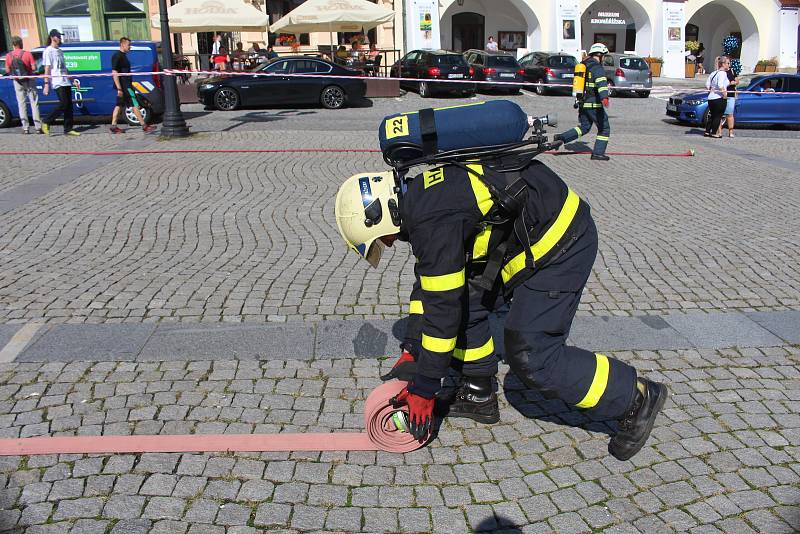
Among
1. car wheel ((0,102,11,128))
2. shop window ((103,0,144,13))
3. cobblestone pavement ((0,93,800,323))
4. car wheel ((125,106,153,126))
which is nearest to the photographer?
cobblestone pavement ((0,93,800,323))

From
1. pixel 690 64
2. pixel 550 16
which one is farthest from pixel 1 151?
pixel 690 64

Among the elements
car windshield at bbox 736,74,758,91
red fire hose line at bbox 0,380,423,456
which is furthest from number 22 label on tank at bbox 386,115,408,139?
car windshield at bbox 736,74,758,91

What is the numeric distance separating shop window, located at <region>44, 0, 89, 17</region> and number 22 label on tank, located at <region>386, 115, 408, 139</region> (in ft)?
91.8

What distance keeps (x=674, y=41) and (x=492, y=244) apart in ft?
116

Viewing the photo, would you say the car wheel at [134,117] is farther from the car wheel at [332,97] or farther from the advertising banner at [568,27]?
the advertising banner at [568,27]

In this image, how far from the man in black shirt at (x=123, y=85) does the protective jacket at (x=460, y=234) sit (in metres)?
11.8

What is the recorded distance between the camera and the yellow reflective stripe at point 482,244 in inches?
124

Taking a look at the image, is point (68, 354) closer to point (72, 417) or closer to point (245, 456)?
point (72, 417)

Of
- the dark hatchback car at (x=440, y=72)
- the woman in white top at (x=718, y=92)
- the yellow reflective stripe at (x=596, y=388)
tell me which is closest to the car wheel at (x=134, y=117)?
the dark hatchback car at (x=440, y=72)

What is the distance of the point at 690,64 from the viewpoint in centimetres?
3456

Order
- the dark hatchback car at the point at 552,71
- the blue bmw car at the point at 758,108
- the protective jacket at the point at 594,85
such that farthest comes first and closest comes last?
the dark hatchback car at the point at 552,71, the blue bmw car at the point at 758,108, the protective jacket at the point at 594,85

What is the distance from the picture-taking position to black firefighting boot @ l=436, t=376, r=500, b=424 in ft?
12.2

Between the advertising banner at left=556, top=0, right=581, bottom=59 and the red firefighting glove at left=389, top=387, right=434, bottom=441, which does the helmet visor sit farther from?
the advertising banner at left=556, top=0, right=581, bottom=59

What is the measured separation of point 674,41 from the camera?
3425cm
